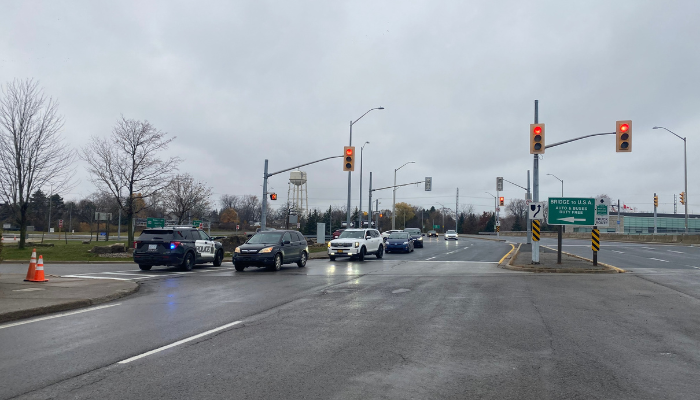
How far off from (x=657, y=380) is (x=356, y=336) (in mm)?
3989

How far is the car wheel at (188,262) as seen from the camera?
787 inches

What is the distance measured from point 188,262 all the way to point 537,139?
15175 mm

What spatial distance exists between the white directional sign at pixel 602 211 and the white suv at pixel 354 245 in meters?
11.5

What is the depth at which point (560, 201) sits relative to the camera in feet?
75.6

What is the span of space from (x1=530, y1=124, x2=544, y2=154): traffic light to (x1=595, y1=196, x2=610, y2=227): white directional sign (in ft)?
13.3

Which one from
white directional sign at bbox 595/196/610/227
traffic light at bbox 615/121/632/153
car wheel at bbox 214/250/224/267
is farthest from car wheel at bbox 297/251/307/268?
traffic light at bbox 615/121/632/153

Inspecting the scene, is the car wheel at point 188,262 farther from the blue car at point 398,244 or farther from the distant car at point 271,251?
the blue car at point 398,244

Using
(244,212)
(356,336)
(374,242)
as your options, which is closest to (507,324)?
(356,336)

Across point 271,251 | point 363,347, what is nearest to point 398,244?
point 271,251

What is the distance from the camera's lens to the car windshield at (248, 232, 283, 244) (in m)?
20.7

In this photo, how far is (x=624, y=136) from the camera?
69.9 ft

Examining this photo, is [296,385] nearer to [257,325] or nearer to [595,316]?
[257,325]

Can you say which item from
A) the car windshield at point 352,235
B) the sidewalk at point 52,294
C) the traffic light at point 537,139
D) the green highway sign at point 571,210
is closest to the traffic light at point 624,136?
the green highway sign at point 571,210

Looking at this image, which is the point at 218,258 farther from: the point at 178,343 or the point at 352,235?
the point at 178,343
